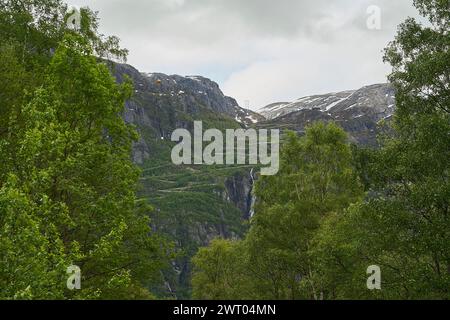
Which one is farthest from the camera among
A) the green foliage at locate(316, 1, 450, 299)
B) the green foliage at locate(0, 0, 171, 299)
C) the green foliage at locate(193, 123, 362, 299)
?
the green foliage at locate(193, 123, 362, 299)

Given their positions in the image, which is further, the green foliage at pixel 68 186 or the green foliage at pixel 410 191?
the green foliage at pixel 410 191

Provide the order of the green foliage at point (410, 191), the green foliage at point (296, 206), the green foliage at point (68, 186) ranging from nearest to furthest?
the green foliage at point (68, 186)
the green foliage at point (410, 191)
the green foliage at point (296, 206)

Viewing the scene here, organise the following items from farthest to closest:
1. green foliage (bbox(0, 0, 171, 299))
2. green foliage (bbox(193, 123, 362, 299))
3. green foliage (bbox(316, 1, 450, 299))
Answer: green foliage (bbox(193, 123, 362, 299))
green foliage (bbox(316, 1, 450, 299))
green foliage (bbox(0, 0, 171, 299))

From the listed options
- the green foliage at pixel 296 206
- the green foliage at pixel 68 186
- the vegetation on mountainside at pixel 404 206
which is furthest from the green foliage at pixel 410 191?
the green foliage at pixel 68 186

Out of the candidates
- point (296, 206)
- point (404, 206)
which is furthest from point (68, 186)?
point (296, 206)

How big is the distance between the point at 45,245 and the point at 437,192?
624 inches

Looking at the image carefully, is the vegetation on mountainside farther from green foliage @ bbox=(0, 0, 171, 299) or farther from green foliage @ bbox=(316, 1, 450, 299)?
green foliage @ bbox=(0, 0, 171, 299)

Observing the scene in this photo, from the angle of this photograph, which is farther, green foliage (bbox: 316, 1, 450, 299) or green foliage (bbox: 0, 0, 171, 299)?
green foliage (bbox: 316, 1, 450, 299)

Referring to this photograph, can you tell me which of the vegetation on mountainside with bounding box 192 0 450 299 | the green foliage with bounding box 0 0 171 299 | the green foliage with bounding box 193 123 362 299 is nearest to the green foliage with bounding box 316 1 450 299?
the vegetation on mountainside with bounding box 192 0 450 299

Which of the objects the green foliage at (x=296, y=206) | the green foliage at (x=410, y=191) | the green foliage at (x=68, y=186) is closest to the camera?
the green foliage at (x=68, y=186)

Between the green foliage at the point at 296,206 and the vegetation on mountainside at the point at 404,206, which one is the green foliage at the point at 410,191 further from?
the green foliage at the point at 296,206

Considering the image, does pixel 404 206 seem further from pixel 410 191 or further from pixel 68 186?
pixel 68 186

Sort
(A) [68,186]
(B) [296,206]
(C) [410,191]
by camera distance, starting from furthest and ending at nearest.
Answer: (B) [296,206], (C) [410,191], (A) [68,186]
